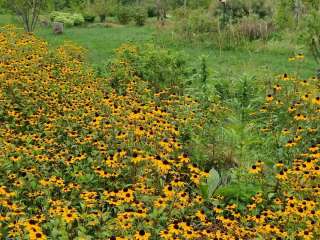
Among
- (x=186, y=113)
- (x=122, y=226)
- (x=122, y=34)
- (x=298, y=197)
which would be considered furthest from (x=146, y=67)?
(x=122, y=34)

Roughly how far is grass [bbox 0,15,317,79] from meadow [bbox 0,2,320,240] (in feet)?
6.46

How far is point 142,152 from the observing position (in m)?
4.54

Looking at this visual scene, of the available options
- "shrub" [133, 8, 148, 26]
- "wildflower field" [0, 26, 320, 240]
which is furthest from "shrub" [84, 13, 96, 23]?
"wildflower field" [0, 26, 320, 240]

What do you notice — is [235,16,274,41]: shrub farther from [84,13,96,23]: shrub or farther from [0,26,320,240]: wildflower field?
[84,13,96,23]: shrub

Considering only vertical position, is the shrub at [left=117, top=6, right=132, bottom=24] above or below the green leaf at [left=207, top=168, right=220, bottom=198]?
above

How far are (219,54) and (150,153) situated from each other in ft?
27.1

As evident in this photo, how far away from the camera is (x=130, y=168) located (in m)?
4.86

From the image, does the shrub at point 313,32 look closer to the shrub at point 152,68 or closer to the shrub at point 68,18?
the shrub at point 152,68

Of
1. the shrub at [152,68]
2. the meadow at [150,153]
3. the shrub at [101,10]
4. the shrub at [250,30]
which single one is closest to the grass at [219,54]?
the shrub at [152,68]

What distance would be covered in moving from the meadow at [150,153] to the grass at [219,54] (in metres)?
1.97

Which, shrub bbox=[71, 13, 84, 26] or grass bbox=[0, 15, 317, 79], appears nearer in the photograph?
grass bbox=[0, 15, 317, 79]

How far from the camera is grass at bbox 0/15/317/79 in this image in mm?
10674

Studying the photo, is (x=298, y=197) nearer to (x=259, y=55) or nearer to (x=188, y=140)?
(x=188, y=140)

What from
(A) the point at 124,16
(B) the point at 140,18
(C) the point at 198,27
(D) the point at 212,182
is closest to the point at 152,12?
(A) the point at 124,16
